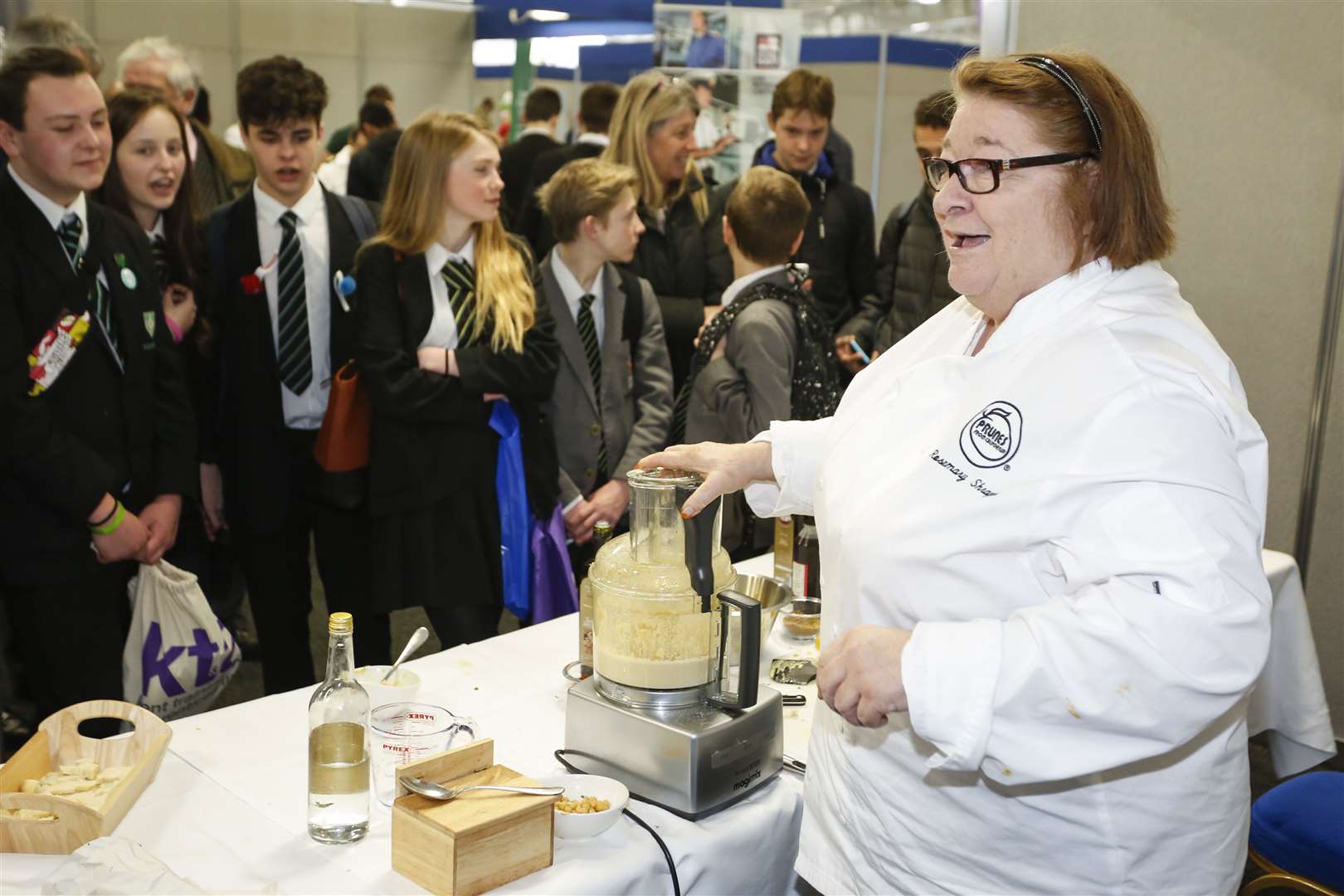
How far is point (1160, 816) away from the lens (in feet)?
4.25

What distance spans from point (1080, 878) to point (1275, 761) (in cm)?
130

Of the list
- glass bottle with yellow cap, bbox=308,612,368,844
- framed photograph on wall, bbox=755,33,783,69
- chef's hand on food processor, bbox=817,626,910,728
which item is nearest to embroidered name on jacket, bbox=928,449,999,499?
chef's hand on food processor, bbox=817,626,910,728

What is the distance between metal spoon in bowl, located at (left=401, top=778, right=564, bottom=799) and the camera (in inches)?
52.7

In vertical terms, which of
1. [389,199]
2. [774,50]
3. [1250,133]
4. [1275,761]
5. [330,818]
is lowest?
[1275,761]

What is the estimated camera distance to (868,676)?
1.18m

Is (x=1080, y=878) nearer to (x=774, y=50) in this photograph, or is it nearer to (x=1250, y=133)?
(x=1250, y=133)

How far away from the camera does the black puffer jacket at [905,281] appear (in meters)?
3.58

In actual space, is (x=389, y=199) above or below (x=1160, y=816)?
above

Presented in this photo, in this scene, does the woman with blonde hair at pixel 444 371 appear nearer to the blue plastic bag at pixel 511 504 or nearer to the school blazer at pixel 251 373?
the blue plastic bag at pixel 511 504

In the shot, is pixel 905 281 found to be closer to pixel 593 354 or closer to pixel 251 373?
pixel 593 354

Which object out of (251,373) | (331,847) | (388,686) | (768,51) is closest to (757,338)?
(251,373)

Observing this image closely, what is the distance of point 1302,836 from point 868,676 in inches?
50.5

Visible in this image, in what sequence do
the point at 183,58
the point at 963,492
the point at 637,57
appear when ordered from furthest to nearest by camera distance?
the point at 637,57
the point at 183,58
the point at 963,492

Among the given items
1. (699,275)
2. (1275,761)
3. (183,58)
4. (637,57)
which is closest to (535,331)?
(699,275)
